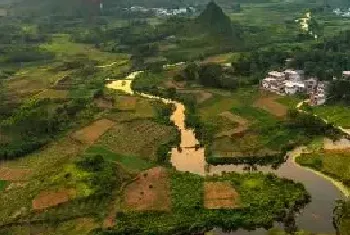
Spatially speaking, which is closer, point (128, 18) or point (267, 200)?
point (267, 200)

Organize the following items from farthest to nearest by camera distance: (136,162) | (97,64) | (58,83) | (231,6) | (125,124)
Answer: (231,6) < (97,64) < (58,83) < (125,124) < (136,162)

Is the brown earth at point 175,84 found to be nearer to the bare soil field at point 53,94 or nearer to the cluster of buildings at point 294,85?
the cluster of buildings at point 294,85

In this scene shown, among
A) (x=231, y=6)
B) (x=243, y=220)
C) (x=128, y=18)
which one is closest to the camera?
(x=243, y=220)

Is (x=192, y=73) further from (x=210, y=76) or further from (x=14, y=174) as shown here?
(x=14, y=174)

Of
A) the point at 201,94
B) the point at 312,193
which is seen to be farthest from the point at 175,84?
the point at 312,193

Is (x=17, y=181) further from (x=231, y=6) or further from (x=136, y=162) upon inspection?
(x=231, y=6)

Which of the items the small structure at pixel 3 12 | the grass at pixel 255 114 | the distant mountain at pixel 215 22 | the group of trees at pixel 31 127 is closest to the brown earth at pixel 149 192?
the group of trees at pixel 31 127

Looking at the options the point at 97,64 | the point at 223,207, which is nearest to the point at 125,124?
the point at 223,207
